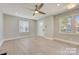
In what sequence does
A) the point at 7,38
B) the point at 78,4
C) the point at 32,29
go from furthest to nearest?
1. the point at 32,29
2. the point at 7,38
3. the point at 78,4

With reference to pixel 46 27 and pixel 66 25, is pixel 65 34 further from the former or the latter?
pixel 46 27

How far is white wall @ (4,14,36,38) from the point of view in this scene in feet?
4.99

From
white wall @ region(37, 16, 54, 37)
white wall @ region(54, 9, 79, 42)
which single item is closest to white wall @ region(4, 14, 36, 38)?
white wall @ region(37, 16, 54, 37)

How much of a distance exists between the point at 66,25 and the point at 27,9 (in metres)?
0.66

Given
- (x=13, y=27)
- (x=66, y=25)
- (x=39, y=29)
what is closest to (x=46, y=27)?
(x=39, y=29)

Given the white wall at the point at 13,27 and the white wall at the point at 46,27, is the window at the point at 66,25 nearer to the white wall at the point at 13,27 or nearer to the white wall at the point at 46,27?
the white wall at the point at 46,27

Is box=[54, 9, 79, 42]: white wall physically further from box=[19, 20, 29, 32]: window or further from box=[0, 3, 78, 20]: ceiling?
box=[19, 20, 29, 32]: window

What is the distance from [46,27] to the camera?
1.62m

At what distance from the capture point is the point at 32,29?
1633 mm

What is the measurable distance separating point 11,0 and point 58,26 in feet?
2.73

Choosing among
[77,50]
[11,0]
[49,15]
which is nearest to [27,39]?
[49,15]

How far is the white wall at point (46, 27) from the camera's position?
5.22ft

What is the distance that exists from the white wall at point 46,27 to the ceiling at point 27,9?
9cm
